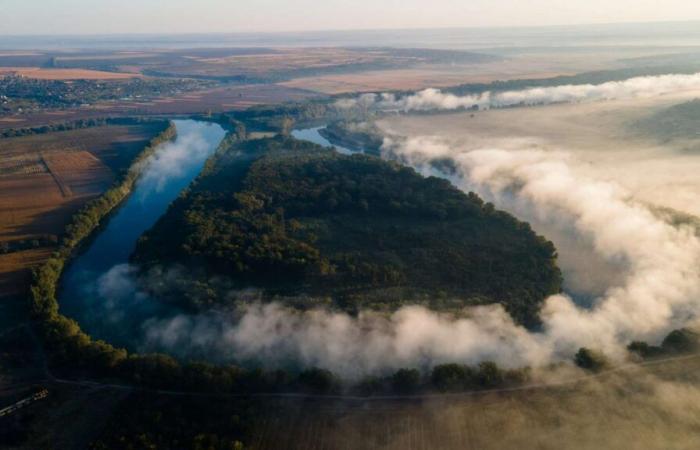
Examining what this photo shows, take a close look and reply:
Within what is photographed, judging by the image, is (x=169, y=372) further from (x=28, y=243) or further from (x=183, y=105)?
(x=183, y=105)

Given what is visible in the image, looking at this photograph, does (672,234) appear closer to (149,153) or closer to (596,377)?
(596,377)

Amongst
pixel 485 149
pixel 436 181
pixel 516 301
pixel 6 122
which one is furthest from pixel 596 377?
pixel 6 122

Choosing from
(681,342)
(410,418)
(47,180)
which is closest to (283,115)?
(47,180)

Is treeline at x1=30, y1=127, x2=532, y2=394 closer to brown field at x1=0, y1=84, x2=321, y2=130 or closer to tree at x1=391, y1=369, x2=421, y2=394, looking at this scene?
tree at x1=391, y1=369, x2=421, y2=394

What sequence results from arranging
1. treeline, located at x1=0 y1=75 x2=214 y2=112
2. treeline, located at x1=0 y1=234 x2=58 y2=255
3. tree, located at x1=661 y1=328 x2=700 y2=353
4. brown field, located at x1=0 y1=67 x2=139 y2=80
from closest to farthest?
tree, located at x1=661 y1=328 x2=700 y2=353 → treeline, located at x1=0 y1=234 x2=58 y2=255 → treeline, located at x1=0 y1=75 x2=214 y2=112 → brown field, located at x1=0 y1=67 x2=139 y2=80

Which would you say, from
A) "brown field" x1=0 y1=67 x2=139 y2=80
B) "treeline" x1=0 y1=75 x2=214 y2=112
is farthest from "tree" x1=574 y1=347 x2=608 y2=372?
"brown field" x1=0 y1=67 x2=139 y2=80
